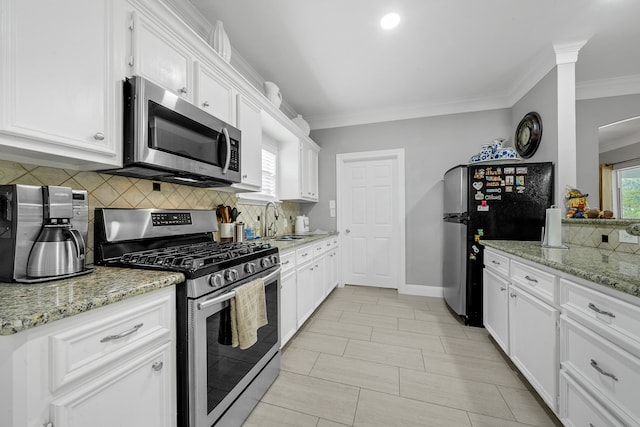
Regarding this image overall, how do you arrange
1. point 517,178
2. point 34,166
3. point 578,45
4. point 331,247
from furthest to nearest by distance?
point 331,247, point 517,178, point 578,45, point 34,166

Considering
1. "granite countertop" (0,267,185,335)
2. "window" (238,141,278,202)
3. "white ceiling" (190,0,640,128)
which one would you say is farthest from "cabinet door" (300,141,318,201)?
"granite countertop" (0,267,185,335)

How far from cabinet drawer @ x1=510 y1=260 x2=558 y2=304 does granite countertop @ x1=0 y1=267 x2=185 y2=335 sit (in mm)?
1888

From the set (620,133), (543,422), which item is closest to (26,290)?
(543,422)

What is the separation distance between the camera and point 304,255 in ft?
8.34

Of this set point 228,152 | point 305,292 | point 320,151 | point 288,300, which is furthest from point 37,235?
point 320,151

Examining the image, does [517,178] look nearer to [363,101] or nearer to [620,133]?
[620,133]

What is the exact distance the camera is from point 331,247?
3.59 m

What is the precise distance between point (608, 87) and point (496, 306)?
302 centimetres

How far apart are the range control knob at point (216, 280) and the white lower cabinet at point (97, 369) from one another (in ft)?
0.52

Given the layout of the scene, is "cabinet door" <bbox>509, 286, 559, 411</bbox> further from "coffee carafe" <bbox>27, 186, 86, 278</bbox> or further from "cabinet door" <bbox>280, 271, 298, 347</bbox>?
"coffee carafe" <bbox>27, 186, 86, 278</bbox>

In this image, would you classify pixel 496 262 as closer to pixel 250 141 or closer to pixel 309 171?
pixel 250 141

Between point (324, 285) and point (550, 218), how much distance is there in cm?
231

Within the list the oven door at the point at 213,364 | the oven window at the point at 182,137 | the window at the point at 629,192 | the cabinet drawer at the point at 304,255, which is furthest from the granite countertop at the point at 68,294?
the window at the point at 629,192

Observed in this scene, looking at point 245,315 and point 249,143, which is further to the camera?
point 249,143
